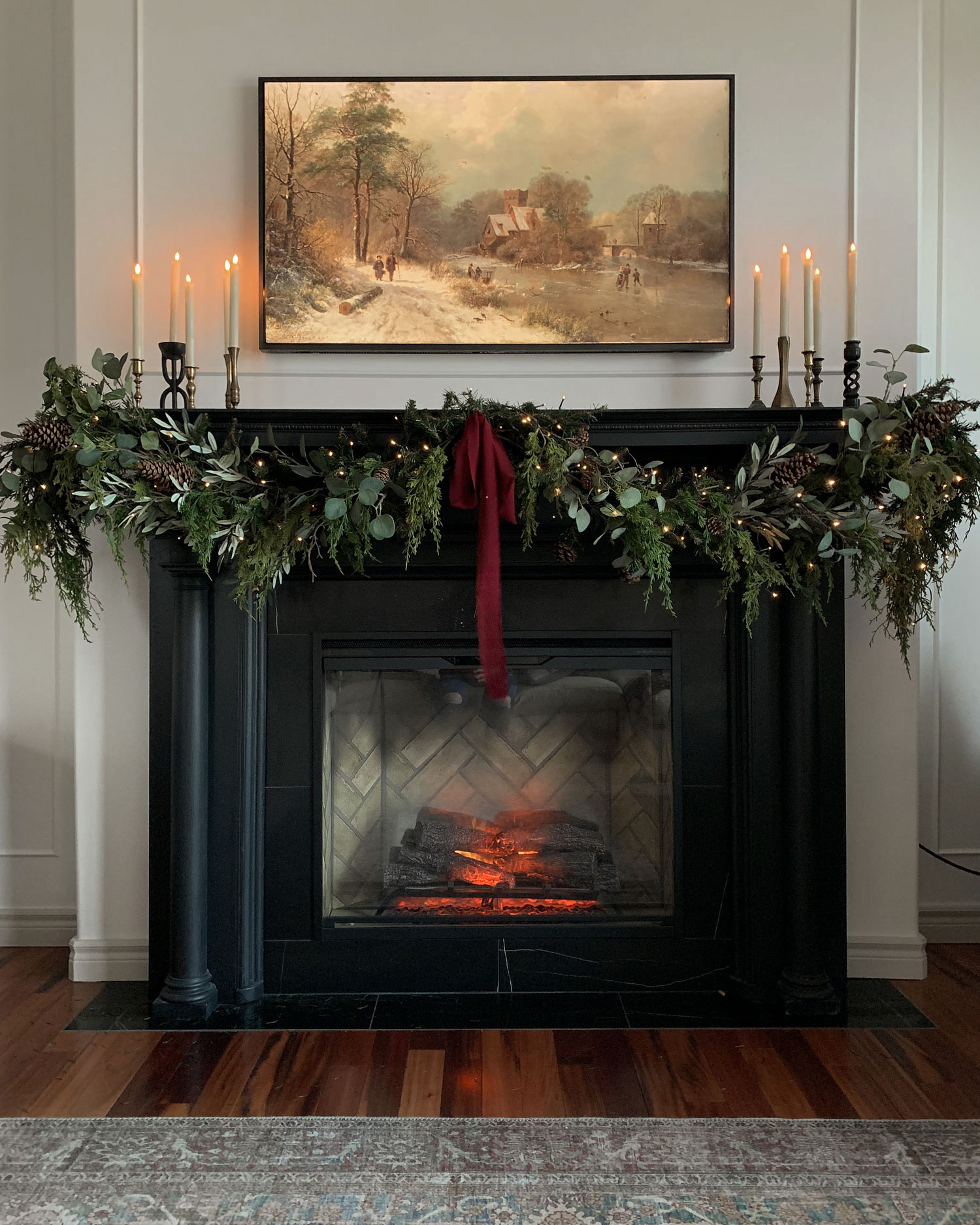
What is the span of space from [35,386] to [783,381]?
2.02 metres

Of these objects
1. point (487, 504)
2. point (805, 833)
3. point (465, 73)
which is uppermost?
Result: point (465, 73)

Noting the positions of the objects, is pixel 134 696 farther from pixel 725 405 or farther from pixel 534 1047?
pixel 725 405

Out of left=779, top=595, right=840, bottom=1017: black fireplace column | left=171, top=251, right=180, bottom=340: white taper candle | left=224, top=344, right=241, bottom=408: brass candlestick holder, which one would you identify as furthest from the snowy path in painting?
left=779, top=595, right=840, bottom=1017: black fireplace column

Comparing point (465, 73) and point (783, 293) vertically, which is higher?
point (465, 73)

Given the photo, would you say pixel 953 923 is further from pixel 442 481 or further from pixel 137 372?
pixel 137 372

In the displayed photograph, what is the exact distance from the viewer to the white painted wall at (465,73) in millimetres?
2424

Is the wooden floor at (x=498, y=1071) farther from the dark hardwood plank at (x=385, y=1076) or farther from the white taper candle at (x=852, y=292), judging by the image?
the white taper candle at (x=852, y=292)

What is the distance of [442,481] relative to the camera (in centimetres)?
220

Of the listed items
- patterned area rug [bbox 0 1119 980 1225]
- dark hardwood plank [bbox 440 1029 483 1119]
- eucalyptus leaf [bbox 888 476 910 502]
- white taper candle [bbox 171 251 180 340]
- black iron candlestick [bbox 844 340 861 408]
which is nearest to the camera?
patterned area rug [bbox 0 1119 980 1225]

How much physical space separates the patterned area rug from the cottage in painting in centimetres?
197

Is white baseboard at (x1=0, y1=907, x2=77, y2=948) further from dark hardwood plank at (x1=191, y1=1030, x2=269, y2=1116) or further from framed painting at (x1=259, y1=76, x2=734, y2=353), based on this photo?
framed painting at (x1=259, y1=76, x2=734, y2=353)

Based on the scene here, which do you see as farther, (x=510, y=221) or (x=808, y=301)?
(x=510, y=221)

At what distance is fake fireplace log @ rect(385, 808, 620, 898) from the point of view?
8.22 ft

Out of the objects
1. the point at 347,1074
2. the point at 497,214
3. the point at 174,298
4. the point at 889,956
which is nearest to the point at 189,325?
the point at 174,298
